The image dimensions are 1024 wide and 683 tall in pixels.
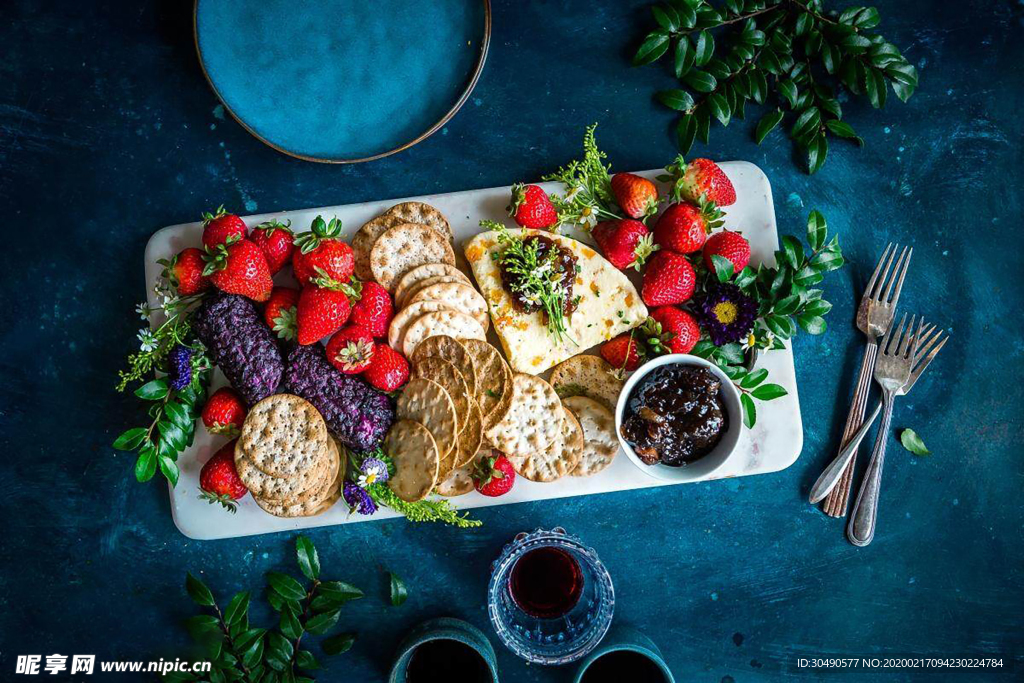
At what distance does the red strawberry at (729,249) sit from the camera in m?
1.63

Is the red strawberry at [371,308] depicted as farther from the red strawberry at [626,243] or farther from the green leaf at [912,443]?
the green leaf at [912,443]

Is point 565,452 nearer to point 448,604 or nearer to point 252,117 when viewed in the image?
point 448,604

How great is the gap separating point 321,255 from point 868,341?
4.79 feet

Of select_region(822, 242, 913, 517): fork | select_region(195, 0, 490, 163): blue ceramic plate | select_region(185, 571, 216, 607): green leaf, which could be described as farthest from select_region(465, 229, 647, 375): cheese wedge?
select_region(185, 571, 216, 607): green leaf

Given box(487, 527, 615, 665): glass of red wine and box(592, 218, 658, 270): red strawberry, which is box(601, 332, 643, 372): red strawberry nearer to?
box(592, 218, 658, 270): red strawberry

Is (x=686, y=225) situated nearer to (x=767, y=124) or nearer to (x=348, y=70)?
(x=767, y=124)

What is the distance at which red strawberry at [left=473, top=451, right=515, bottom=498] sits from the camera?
1626mm

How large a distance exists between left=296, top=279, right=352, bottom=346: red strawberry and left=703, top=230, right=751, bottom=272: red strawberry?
0.90 metres

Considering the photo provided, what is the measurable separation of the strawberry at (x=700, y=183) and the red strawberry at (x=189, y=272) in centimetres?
119

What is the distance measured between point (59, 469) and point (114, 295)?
0.51 meters

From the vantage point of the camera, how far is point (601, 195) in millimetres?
1705

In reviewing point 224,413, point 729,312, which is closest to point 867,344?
point 729,312

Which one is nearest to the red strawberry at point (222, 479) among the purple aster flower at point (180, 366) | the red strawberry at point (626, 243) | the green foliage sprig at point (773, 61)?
the purple aster flower at point (180, 366)

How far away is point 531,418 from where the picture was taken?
1656 mm
